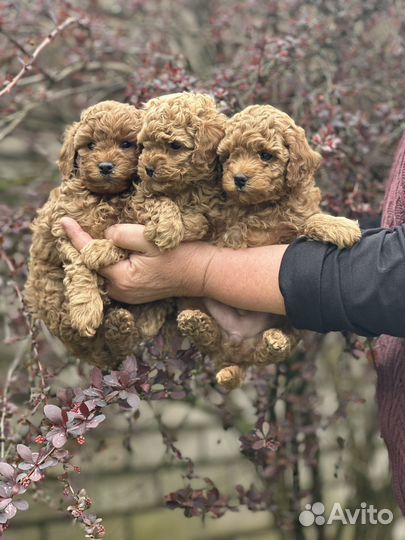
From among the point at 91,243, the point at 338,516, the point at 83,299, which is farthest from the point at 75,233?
the point at 338,516

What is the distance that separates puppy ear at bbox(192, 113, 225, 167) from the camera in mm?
1660

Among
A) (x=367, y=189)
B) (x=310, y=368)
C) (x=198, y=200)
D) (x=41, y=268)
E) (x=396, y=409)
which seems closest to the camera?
(x=198, y=200)

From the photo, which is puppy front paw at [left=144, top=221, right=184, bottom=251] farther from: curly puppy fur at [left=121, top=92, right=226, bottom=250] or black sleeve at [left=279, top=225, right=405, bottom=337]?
black sleeve at [left=279, top=225, right=405, bottom=337]

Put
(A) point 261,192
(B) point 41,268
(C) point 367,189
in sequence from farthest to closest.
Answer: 1. (C) point 367,189
2. (B) point 41,268
3. (A) point 261,192

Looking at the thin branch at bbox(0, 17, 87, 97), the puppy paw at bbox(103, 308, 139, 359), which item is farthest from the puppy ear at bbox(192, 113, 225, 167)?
the thin branch at bbox(0, 17, 87, 97)

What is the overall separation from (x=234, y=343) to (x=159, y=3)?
2459 mm

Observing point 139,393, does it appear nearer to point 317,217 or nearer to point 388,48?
point 317,217

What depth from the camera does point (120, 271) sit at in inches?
69.9

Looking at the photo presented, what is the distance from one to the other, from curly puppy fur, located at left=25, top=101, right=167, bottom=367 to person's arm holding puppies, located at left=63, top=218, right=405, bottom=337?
1.7 inches

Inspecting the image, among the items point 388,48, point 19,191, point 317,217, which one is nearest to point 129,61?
point 19,191

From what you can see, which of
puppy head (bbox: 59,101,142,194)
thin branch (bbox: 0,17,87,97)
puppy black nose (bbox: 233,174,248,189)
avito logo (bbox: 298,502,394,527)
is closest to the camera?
puppy black nose (bbox: 233,174,248,189)

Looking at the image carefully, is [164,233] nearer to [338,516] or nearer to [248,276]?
[248,276]

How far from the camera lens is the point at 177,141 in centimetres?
166

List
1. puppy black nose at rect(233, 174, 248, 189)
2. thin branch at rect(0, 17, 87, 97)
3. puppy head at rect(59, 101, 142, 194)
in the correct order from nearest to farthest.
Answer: puppy black nose at rect(233, 174, 248, 189), puppy head at rect(59, 101, 142, 194), thin branch at rect(0, 17, 87, 97)
